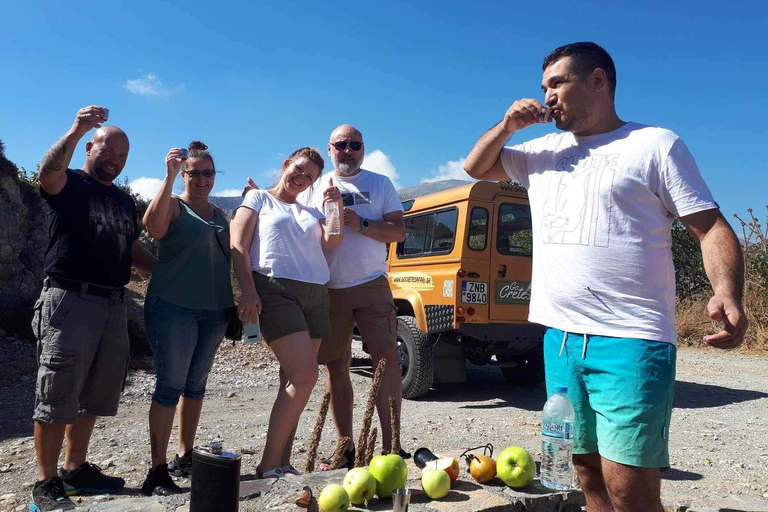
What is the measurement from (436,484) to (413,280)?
438 centimetres

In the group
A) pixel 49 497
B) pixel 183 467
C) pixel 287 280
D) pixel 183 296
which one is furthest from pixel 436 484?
pixel 49 497

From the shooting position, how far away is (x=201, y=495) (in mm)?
2211

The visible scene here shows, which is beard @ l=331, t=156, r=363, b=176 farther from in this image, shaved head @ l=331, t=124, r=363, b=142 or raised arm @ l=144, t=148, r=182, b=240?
raised arm @ l=144, t=148, r=182, b=240

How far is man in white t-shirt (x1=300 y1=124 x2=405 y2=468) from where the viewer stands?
12.0ft

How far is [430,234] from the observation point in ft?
23.1

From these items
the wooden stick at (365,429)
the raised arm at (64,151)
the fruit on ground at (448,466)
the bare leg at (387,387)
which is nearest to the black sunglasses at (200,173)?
the raised arm at (64,151)

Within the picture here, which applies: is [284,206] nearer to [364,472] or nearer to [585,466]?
[364,472]

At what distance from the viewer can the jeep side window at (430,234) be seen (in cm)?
667

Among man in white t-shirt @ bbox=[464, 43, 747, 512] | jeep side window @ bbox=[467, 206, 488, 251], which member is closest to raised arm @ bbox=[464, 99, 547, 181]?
man in white t-shirt @ bbox=[464, 43, 747, 512]

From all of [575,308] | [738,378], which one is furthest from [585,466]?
[738,378]

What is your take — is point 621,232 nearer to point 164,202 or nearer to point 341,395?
point 341,395

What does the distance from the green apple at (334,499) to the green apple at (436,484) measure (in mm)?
407

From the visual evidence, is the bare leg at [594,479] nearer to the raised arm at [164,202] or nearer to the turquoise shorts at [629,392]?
the turquoise shorts at [629,392]

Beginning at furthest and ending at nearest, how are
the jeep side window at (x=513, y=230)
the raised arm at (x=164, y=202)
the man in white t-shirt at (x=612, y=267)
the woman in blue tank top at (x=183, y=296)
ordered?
the jeep side window at (x=513, y=230) < the woman in blue tank top at (x=183, y=296) < the raised arm at (x=164, y=202) < the man in white t-shirt at (x=612, y=267)
